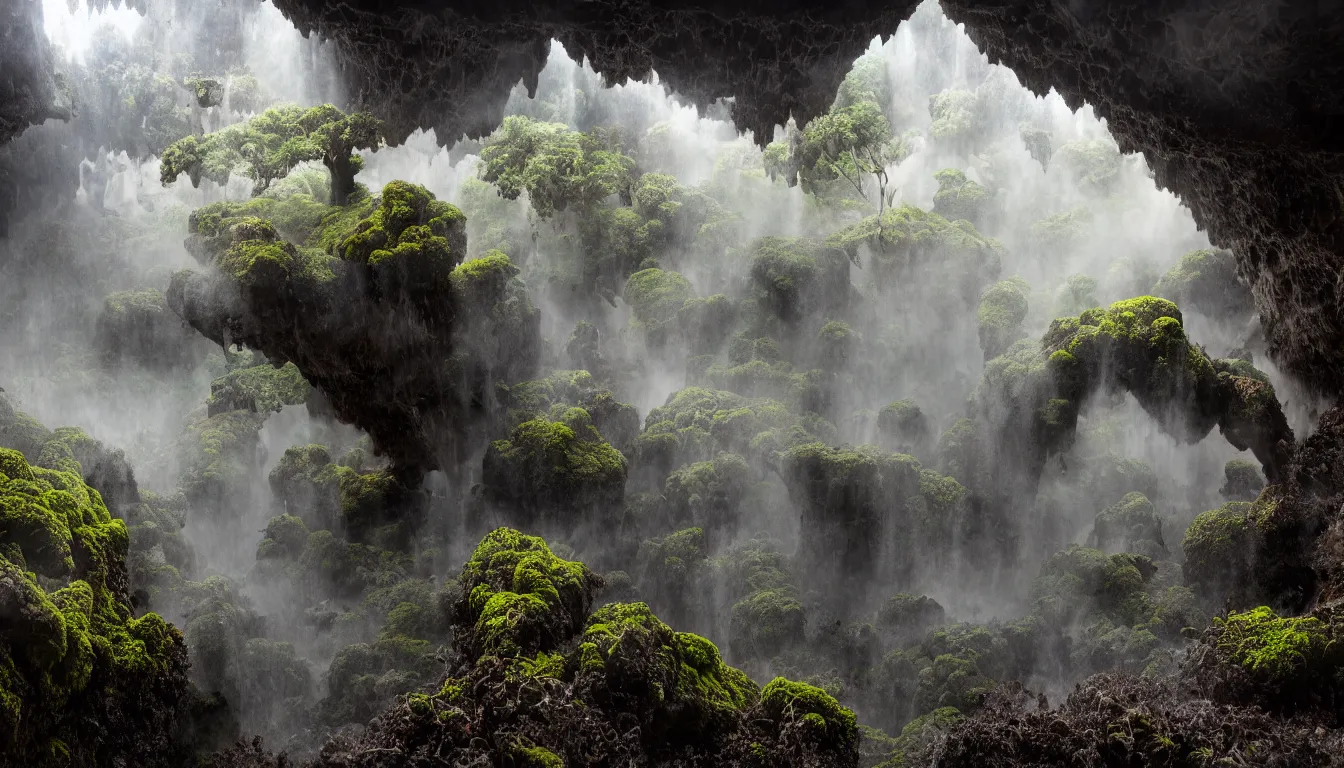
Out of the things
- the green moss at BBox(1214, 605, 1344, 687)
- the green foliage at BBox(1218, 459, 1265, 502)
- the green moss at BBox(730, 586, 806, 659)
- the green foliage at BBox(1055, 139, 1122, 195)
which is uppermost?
the green foliage at BBox(1055, 139, 1122, 195)

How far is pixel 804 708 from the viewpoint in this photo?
1300 cm

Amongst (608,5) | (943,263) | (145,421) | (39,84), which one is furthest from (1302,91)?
(145,421)

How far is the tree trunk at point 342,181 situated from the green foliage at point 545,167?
239 inches

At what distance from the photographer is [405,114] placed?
2103cm

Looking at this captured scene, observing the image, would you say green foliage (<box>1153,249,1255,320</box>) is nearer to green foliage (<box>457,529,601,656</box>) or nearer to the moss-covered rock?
the moss-covered rock

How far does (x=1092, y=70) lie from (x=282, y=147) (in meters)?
16.6

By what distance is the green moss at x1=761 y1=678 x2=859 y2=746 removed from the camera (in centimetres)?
1293

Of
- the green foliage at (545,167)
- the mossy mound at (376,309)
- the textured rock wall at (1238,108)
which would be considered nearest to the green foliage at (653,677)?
the textured rock wall at (1238,108)

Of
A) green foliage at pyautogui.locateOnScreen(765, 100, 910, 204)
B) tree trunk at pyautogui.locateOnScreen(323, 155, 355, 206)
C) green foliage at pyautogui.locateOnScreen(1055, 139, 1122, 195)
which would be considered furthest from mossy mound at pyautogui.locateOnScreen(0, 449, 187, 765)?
green foliage at pyautogui.locateOnScreen(1055, 139, 1122, 195)

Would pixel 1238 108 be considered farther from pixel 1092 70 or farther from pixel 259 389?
pixel 259 389

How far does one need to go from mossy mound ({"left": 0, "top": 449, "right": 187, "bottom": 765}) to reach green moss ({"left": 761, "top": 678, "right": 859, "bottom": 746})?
664 cm

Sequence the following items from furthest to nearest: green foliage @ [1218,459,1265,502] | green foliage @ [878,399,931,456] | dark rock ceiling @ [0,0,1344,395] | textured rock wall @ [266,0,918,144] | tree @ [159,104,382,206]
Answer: green foliage @ [878,399,931,456], green foliage @ [1218,459,1265,502], tree @ [159,104,382,206], textured rock wall @ [266,0,918,144], dark rock ceiling @ [0,0,1344,395]

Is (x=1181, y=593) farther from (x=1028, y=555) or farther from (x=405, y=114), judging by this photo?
(x=405, y=114)

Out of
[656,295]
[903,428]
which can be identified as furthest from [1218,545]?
[656,295]
